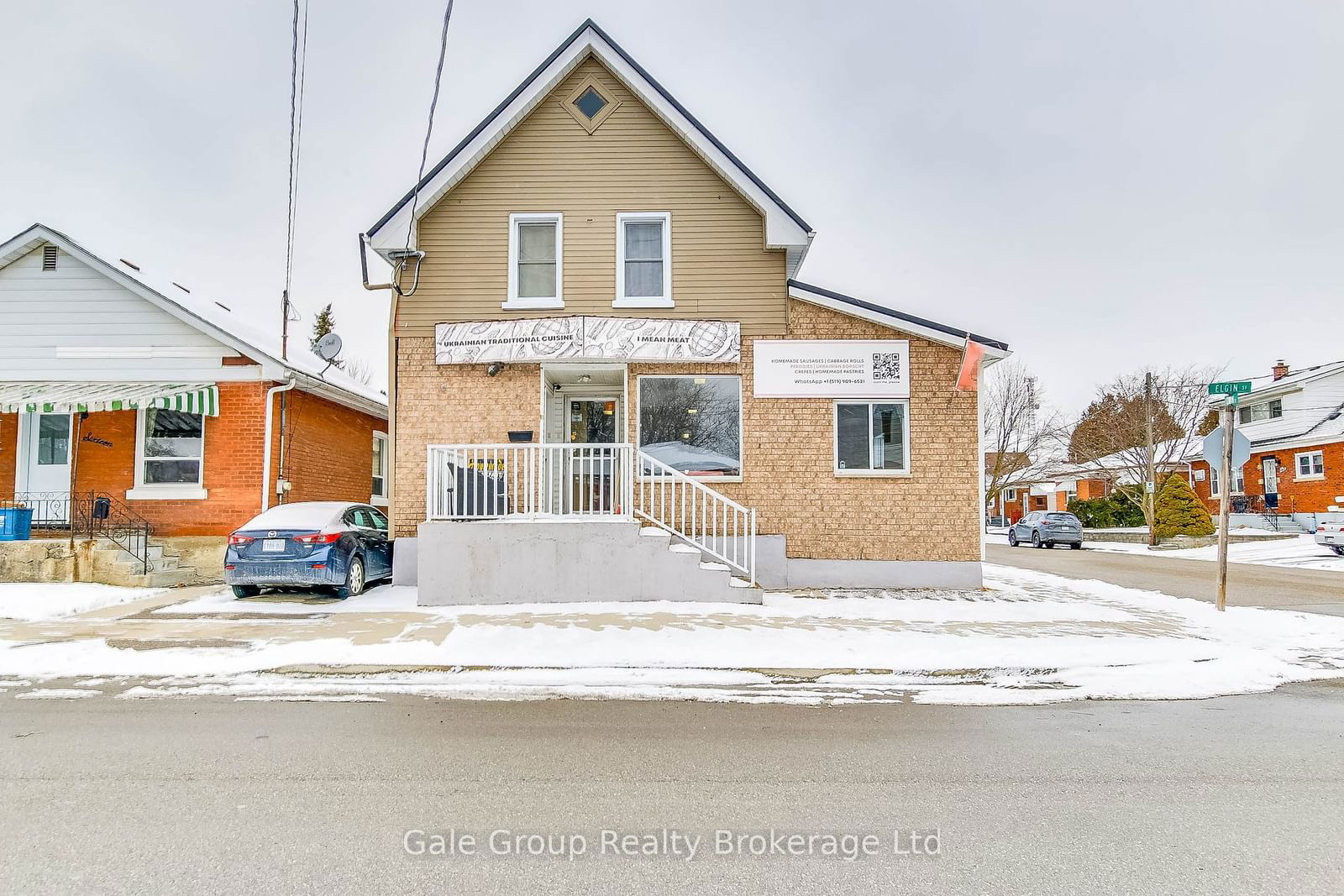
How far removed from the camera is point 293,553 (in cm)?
1078

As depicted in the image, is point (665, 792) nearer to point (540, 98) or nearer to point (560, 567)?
point (560, 567)

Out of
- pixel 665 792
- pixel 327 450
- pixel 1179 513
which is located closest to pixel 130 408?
pixel 327 450

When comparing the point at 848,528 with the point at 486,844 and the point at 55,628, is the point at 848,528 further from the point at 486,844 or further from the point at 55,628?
the point at 55,628

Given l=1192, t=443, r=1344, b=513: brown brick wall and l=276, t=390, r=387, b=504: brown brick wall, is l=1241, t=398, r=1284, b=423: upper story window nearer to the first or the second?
l=1192, t=443, r=1344, b=513: brown brick wall

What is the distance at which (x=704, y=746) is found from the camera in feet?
16.2

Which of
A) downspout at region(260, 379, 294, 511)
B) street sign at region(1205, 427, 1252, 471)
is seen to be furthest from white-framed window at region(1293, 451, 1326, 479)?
downspout at region(260, 379, 294, 511)

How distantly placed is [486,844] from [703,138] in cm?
1137

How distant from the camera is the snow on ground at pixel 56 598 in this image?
1043cm

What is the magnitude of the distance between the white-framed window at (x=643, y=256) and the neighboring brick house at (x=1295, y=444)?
30.3m

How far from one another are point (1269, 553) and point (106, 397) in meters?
30.6

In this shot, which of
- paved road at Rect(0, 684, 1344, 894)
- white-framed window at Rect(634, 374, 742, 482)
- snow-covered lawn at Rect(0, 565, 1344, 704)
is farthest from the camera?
white-framed window at Rect(634, 374, 742, 482)

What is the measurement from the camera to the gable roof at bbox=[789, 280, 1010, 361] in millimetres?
12383

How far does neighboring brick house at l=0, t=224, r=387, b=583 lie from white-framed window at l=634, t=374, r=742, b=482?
257 inches

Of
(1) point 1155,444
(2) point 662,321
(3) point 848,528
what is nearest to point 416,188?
(2) point 662,321
